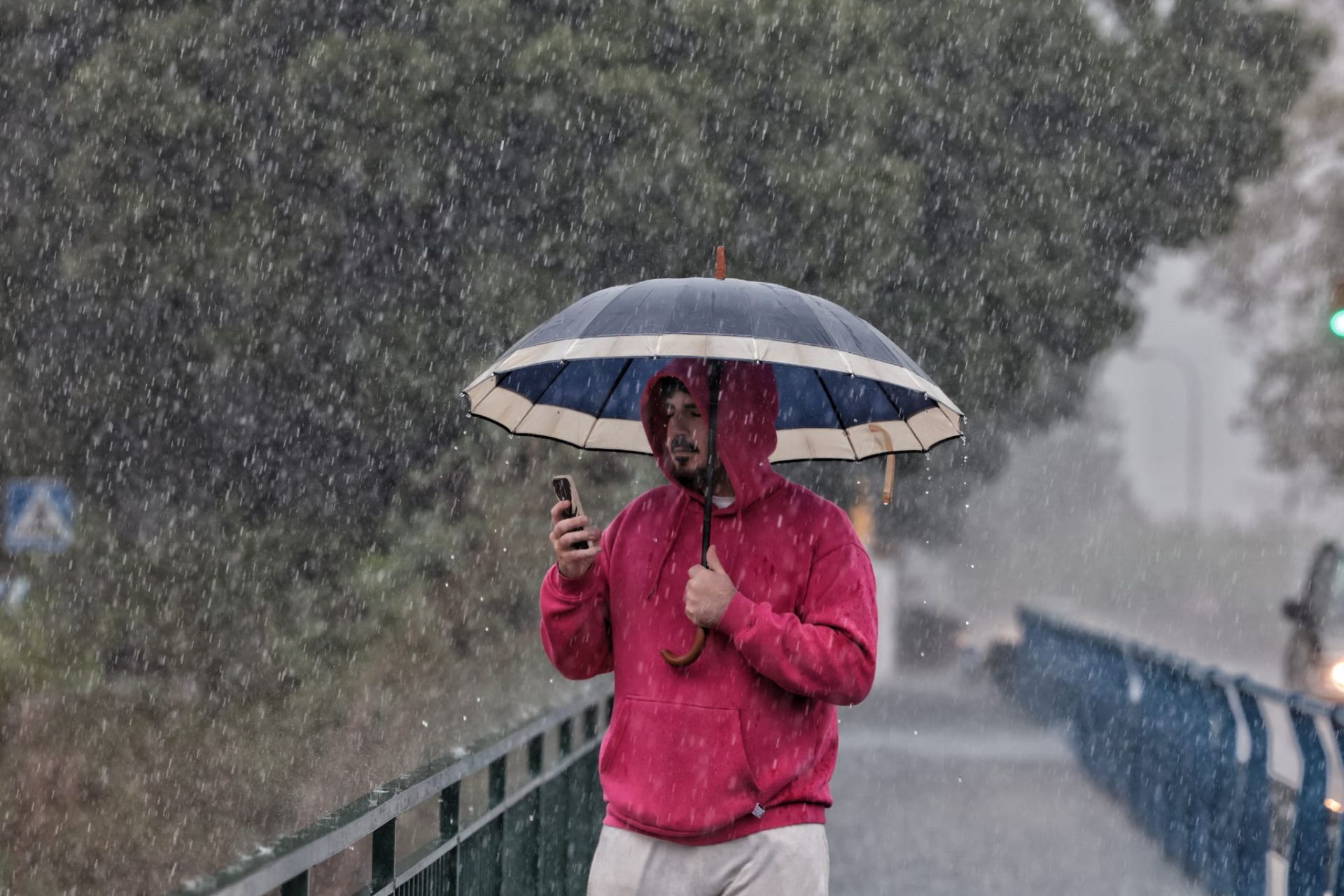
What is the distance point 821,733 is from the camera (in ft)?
11.5

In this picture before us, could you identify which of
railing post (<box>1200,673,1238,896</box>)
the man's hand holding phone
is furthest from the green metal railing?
railing post (<box>1200,673,1238,896</box>)

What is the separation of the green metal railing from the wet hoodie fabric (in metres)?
0.56

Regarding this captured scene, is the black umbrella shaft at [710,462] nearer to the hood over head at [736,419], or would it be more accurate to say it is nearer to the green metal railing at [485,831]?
the hood over head at [736,419]

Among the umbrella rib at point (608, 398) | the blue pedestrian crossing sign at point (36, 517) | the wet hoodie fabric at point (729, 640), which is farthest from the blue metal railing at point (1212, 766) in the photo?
the blue pedestrian crossing sign at point (36, 517)

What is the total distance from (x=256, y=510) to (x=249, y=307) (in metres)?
1.90

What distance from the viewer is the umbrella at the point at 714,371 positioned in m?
3.48

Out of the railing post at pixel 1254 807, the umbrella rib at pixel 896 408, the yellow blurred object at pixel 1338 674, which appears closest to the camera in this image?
the umbrella rib at pixel 896 408

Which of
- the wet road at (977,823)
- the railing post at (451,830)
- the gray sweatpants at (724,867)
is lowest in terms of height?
the wet road at (977,823)

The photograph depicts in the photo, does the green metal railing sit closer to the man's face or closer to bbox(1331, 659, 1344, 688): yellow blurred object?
the man's face

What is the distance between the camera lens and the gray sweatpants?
3.37m

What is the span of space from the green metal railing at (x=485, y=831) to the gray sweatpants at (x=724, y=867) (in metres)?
0.54

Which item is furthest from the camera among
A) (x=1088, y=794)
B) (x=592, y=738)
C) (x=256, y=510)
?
(x=256, y=510)

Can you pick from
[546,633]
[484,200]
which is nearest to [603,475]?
[484,200]

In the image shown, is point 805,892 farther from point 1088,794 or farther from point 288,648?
point 288,648
